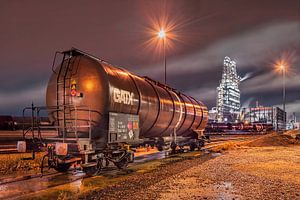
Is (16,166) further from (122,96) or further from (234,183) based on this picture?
(234,183)

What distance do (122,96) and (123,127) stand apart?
1.19 m

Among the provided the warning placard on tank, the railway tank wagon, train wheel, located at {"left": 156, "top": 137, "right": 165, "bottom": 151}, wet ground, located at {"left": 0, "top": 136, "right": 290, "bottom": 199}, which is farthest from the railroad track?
train wheel, located at {"left": 156, "top": 137, "right": 165, "bottom": 151}

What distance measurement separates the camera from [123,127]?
37.4 feet

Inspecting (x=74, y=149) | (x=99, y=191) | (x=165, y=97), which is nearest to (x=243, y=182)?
(x=99, y=191)

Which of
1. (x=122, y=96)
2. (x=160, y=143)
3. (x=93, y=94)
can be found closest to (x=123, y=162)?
(x=122, y=96)

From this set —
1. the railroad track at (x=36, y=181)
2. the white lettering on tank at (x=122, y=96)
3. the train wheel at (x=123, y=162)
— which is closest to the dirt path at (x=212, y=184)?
the train wheel at (x=123, y=162)

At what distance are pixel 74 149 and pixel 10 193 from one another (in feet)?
7.49

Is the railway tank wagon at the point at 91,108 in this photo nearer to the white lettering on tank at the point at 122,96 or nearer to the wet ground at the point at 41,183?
the white lettering on tank at the point at 122,96

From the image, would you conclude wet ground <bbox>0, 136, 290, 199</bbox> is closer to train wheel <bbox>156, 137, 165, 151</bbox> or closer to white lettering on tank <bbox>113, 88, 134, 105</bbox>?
white lettering on tank <bbox>113, 88, 134, 105</bbox>

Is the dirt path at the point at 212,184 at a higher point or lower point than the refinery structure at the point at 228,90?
lower

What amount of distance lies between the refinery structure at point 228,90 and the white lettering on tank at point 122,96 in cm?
16356

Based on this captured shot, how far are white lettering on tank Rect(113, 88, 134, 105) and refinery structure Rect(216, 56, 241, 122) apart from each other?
537 feet

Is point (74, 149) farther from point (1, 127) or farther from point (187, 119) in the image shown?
point (1, 127)

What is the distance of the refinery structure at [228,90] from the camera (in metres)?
180
